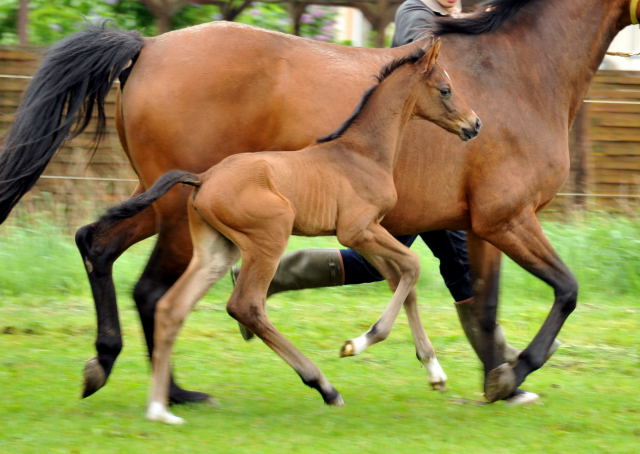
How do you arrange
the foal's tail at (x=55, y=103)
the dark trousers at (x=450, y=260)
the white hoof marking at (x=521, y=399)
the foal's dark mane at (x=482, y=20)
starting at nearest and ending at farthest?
the foal's tail at (x=55, y=103) → the white hoof marking at (x=521, y=399) → the foal's dark mane at (x=482, y=20) → the dark trousers at (x=450, y=260)

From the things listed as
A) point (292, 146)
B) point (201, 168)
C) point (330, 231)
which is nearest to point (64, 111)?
point (201, 168)

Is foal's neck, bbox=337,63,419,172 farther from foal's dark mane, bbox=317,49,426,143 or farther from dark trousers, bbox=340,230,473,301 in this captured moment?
dark trousers, bbox=340,230,473,301

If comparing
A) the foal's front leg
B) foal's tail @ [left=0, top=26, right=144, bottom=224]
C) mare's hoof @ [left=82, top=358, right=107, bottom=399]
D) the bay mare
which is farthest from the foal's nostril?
mare's hoof @ [left=82, top=358, right=107, bottom=399]

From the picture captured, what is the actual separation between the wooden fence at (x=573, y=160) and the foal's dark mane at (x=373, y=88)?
443cm

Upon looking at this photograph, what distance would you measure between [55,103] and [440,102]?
174 centimetres

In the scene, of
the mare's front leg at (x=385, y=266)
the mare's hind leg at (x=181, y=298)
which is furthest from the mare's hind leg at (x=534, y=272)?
the mare's hind leg at (x=181, y=298)

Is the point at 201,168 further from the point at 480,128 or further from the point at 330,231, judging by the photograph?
the point at 480,128

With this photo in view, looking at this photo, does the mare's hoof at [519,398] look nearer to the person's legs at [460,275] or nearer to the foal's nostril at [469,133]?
the person's legs at [460,275]

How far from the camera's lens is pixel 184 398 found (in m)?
5.00

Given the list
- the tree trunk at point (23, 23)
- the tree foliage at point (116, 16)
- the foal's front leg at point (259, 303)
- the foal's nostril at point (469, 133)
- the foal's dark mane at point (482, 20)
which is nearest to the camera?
the foal's front leg at point (259, 303)

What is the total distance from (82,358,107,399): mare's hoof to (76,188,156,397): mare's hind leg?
0.16 feet

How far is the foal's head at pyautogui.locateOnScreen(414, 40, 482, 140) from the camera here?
15.8ft

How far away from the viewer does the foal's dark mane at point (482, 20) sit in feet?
17.3

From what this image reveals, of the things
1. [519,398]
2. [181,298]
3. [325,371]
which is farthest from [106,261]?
[519,398]
